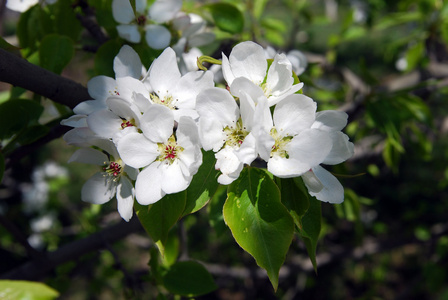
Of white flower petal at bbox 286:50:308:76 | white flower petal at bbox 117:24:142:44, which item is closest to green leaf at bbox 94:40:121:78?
white flower petal at bbox 117:24:142:44

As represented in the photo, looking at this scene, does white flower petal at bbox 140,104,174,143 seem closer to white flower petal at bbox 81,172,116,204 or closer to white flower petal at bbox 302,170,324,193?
white flower petal at bbox 81,172,116,204

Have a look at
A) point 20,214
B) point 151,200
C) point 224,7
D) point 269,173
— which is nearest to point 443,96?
point 224,7

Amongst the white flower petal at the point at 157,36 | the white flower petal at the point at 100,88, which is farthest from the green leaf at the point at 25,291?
the white flower petal at the point at 157,36

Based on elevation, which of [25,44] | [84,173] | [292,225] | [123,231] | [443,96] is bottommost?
[84,173]

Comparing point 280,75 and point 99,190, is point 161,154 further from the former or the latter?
point 280,75

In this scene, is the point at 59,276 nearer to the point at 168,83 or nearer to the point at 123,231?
the point at 123,231

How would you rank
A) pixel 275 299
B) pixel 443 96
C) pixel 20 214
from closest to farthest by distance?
pixel 443 96, pixel 275 299, pixel 20 214
